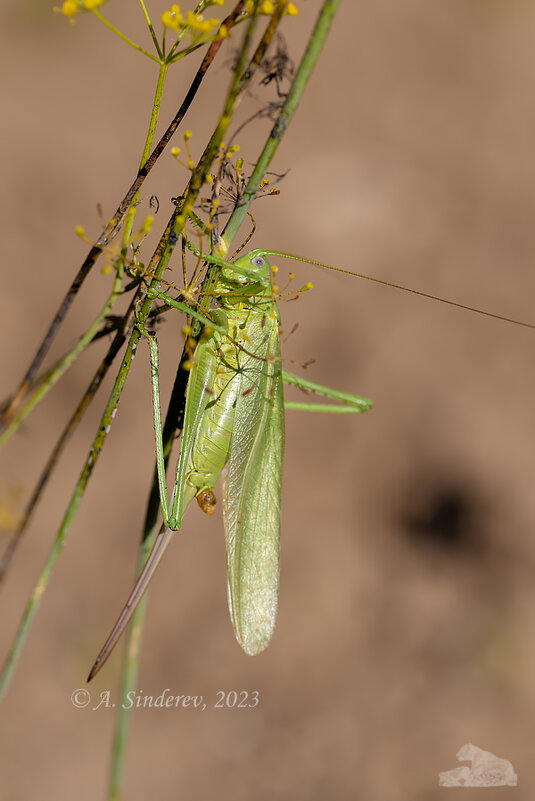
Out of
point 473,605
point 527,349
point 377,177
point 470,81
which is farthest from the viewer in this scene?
point 470,81

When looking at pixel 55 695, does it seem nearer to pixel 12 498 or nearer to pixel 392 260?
pixel 12 498

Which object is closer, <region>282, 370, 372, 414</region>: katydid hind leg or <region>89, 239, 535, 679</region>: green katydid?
<region>89, 239, 535, 679</region>: green katydid

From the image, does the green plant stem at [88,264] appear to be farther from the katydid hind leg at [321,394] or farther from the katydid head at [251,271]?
the katydid hind leg at [321,394]

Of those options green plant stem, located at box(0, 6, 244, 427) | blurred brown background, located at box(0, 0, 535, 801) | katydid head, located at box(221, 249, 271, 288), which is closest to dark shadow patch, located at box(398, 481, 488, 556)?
blurred brown background, located at box(0, 0, 535, 801)

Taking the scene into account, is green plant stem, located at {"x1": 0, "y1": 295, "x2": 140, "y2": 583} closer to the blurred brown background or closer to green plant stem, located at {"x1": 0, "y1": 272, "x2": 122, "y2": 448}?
green plant stem, located at {"x1": 0, "y1": 272, "x2": 122, "y2": 448}

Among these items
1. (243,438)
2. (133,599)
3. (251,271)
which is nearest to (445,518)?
(243,438)

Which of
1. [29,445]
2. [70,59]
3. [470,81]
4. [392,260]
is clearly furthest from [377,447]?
[70,59]
